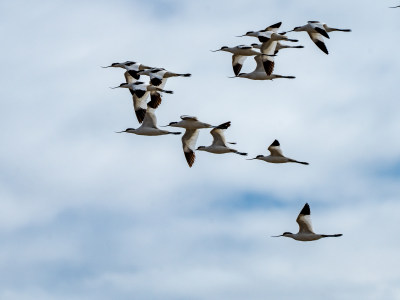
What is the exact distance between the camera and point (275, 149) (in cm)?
4166

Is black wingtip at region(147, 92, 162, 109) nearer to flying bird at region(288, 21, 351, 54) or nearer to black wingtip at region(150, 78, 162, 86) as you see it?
black wingtip at region(150, 78, 162, 86)

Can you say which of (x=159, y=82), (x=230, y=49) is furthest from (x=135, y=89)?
(x=230, y=49)

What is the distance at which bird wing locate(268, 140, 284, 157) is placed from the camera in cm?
4156

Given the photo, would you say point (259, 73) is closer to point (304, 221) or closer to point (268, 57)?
point (268, 57)

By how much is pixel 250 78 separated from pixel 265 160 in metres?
3.89

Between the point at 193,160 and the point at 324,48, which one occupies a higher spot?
the point at 324,48

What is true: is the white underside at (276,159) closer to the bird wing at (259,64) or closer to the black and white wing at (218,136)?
the black and white wing at (218,136)

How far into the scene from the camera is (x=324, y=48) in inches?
1713

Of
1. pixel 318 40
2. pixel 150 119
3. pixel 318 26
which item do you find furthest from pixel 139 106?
pixel 318 26

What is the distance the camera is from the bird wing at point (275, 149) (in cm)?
4156

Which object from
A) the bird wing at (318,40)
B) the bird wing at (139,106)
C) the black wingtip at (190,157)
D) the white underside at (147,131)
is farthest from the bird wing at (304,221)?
the bird wing at (139,106)

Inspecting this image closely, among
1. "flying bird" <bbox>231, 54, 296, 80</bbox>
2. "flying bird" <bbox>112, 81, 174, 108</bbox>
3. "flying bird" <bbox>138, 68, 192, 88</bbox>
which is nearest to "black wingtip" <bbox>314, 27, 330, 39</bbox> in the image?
"flying bird" <bbox>231, 54, 296, 80</bbox>

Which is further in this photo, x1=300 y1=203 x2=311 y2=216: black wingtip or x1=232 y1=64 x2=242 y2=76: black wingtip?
x1=232 y1=64 x2=242 y2=76: black wingtip

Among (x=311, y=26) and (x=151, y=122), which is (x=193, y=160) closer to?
(x=151, y=122)
